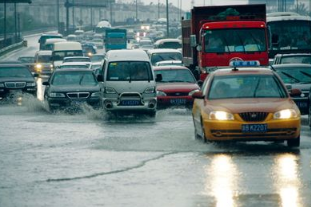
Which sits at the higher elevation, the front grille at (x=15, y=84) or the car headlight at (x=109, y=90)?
the car headlight at (x=109, y=90)

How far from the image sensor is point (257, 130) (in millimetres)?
18266

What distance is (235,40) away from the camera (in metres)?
34.2

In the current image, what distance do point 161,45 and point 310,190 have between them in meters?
56.4

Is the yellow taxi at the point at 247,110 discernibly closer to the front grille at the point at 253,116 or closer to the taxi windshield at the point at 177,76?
Result: the front grille at the point at 253,116

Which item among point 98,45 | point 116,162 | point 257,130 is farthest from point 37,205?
point 98,45

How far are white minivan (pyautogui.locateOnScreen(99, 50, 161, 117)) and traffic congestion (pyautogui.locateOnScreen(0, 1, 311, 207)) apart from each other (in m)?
0.03

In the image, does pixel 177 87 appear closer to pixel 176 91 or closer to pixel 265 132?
pixel 176 91

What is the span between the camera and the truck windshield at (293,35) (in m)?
45.2

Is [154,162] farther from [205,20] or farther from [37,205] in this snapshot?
[205,20]

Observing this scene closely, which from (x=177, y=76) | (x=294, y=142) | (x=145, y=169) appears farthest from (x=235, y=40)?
(x=145, y=169)

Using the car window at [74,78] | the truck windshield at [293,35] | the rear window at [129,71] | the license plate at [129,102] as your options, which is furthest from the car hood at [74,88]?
the truck windshield at [293,35]

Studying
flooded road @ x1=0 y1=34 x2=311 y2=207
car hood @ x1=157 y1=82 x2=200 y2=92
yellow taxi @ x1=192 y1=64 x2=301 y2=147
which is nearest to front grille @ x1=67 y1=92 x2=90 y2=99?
car hood @ x1=157 y1=82 x2=200 y2=92

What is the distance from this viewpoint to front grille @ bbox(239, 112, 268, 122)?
18.3m

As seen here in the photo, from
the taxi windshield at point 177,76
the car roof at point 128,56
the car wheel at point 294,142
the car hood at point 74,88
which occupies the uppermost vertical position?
the car roof at point 128,56
